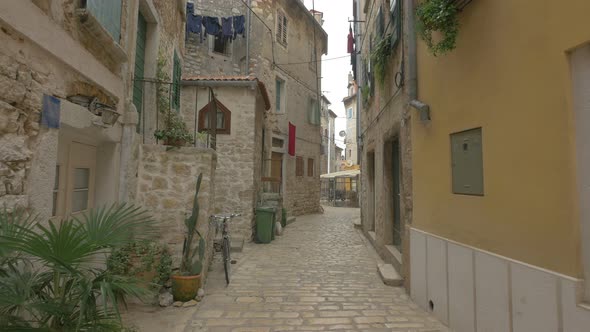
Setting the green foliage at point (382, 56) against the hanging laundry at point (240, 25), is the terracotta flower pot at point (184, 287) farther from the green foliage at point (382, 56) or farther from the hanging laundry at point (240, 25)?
the hanging laundry at point (240, 25)

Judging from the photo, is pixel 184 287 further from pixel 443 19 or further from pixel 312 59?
pixel 312 59

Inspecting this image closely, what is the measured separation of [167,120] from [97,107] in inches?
112

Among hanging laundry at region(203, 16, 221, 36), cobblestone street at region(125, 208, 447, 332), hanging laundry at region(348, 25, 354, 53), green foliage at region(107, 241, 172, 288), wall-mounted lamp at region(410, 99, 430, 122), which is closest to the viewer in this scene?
cobblestone street at region(125, 208, 447, 332)

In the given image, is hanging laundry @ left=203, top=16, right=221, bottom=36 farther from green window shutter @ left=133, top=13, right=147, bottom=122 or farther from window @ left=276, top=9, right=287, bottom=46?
green window shutter @ left=133, top=13, right=147, bottom=122

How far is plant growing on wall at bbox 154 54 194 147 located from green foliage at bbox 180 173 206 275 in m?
0.75

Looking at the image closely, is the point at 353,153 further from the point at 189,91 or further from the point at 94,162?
the point at 94,162

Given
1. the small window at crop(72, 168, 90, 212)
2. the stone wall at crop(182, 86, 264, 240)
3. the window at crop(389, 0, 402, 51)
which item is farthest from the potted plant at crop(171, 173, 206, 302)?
the stone wall at crop(182, 86, 264, 240)

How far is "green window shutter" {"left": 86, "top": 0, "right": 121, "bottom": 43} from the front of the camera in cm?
320

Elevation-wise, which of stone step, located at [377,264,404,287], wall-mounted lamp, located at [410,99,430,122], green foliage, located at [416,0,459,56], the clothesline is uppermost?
the clothesline

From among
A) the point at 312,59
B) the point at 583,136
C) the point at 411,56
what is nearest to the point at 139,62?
the point at 411,56

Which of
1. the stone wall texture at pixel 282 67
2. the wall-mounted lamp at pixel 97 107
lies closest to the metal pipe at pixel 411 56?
the wall-mounted lamp at pixel 97 107

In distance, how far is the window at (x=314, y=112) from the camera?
631 inches

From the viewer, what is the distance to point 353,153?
119ft

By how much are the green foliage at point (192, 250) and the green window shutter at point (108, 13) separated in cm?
209
